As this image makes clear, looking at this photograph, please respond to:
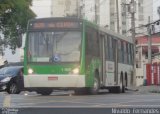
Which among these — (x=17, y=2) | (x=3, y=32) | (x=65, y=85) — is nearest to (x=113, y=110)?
(x=65, y=85)

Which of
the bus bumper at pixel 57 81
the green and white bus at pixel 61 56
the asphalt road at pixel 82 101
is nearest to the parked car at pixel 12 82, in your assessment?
the green and white bus at pixel 61 56

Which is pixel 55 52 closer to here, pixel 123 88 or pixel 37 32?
pixel 37 32

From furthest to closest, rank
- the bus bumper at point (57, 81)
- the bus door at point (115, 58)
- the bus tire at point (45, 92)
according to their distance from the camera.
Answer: the bus door at point (115, 58)
the bus tire at point (45, 92)
the bus bumper at point (57, 81)

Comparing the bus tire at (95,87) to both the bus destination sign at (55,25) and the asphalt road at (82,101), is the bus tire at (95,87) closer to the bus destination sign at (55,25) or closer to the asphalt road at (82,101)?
the bus destination sign at (55,25)

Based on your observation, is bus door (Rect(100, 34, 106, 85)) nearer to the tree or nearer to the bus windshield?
the bus windshield

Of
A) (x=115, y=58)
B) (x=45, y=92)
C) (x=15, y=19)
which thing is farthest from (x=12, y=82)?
(x=15, y=19)

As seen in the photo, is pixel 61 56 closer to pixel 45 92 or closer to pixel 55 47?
pixel 55 47

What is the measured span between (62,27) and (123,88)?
27.1 feet

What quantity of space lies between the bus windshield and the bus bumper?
62 centimetres

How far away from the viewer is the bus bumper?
21531 millimetres

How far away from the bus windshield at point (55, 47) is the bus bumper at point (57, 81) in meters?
0.62

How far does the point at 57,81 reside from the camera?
71.0ft

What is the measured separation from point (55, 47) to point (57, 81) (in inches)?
50.6

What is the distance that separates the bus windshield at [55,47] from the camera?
21.7 metres
